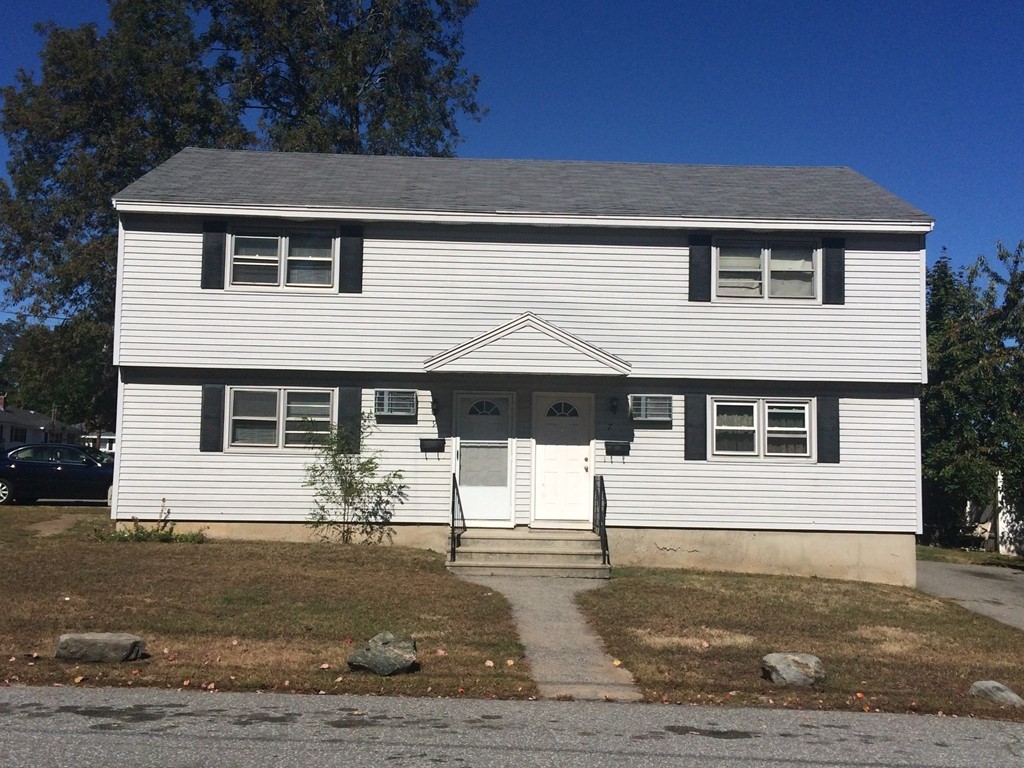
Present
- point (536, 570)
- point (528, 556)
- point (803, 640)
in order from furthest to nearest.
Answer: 1. point (528, 556)
2. point (536, 570)
3. point (803, 640)

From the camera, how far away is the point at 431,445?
1551 cm

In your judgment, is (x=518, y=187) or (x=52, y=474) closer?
(x=518, y=187)

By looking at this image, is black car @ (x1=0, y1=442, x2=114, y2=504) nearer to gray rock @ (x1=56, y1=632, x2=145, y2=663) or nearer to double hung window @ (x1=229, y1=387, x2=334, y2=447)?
double hung window @ (x1=229, y1=387, x2=334, y2=447)

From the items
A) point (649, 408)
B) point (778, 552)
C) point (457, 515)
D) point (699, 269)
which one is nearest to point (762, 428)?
point (649, 408)

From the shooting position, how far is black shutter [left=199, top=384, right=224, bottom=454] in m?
15.4

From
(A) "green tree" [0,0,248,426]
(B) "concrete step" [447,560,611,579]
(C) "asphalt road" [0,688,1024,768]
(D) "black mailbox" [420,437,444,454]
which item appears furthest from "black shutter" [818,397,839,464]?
(A) "green tree" [0,0,248,426]

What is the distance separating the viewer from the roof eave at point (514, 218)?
15297 mm

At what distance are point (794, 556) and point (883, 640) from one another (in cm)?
493

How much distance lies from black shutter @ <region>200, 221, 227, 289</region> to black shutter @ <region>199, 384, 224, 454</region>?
5.32 feet

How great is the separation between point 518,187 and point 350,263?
358 centimetres

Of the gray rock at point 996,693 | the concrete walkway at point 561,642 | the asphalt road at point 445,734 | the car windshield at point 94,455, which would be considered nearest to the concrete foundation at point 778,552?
the concrete walkway at point 561,642

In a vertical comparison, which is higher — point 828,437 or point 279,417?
point 279,417

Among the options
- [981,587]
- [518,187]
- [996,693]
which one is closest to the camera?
[996,693]

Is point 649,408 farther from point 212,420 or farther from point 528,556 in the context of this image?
point 212,420
